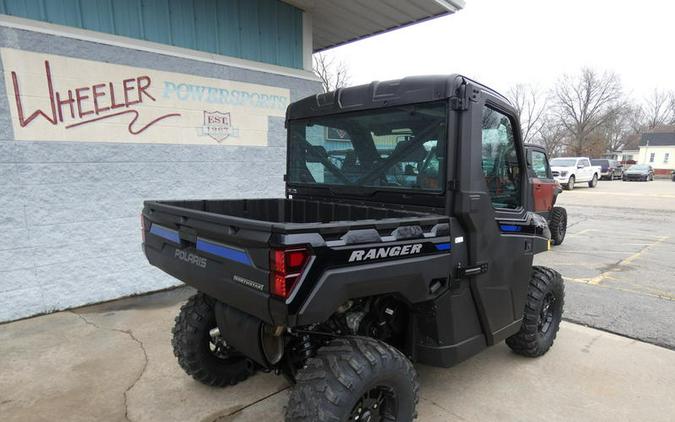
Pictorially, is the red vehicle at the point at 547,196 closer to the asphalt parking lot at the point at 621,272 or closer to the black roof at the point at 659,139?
the asphalt parking lot at the point at 621,272

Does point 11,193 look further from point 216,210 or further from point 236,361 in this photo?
point 236,361

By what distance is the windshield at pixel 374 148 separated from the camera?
2.59 m

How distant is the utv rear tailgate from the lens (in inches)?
73.2

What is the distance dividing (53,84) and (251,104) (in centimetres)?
247

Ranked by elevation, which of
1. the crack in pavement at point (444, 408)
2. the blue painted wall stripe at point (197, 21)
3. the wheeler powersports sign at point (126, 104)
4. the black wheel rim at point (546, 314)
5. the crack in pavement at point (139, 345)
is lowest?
the crack in pavement at point (444, 408)

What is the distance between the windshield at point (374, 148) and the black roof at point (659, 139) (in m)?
72.3

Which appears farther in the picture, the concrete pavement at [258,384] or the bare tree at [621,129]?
the bare tree at [621,129]

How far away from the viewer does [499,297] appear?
2904 millimetres

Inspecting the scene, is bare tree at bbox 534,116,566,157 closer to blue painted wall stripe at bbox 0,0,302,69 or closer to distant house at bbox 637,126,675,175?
distant house at bbox 637,126,675,175

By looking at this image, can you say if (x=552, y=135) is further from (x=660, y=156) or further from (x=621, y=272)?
(x=621, y=272)

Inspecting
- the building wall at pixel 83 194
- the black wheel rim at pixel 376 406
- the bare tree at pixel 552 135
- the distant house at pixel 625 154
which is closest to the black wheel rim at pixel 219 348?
the black wheel rim at pixel 376 406

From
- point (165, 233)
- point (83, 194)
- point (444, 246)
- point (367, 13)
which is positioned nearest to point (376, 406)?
point (444, 246)

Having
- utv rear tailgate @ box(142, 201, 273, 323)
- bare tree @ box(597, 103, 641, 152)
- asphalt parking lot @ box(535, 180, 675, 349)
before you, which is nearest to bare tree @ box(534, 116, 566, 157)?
bare tree @ box(597, 103, 641, 152)

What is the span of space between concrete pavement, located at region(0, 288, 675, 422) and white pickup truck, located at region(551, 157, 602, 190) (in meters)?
21.7
